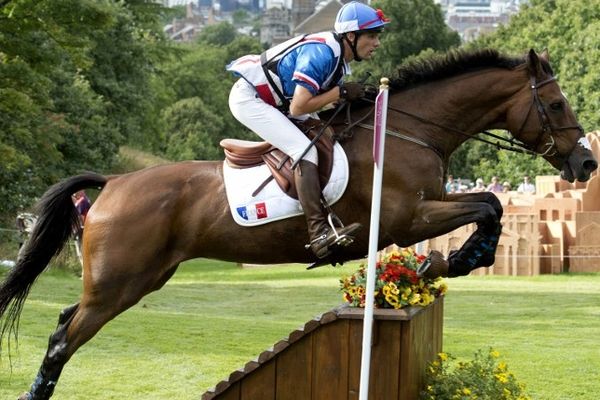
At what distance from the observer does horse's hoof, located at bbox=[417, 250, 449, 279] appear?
7453 mm

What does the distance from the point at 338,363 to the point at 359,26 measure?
211cm

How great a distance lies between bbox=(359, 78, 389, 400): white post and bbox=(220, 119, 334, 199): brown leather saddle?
457 millimetres

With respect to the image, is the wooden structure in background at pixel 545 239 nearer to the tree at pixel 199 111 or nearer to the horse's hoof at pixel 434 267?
the horse's hoof at pixel 434 267

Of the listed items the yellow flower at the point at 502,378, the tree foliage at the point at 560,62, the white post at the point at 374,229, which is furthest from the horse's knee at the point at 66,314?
the tree foliage at the point at 560,62

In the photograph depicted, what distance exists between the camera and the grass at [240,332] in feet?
34.6

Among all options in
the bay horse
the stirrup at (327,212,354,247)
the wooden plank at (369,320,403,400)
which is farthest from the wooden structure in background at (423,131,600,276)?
the stirrup at (327,212,354,247)

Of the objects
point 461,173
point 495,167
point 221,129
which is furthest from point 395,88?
point 221,129

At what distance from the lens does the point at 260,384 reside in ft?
25.4

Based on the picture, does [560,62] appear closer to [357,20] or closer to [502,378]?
[502,378]

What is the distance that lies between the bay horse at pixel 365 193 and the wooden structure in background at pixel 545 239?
15.5 meters

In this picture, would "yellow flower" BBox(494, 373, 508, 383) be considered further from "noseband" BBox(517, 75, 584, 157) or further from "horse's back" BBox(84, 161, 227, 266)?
"horse's back" BBox(84, 161, 227, 266)

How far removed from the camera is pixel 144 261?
7.77m

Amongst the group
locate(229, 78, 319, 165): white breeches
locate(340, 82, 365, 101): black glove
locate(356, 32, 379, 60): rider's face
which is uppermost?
locate(356, 32, 379, 60): rider's face

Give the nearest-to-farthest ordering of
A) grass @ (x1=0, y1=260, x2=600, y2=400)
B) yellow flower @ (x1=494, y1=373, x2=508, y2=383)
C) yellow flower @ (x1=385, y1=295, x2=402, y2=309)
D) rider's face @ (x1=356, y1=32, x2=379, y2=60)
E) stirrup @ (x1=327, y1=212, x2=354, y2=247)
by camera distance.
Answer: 1. stirrup @ (x1=327, y1=212, x2=354, y2=247)
2. rider's face @ (x1=356, y1=32, x2=379, y2=60)
3. yellow flower @ (x1=385, y1=295, x2=402, y2=309)
4. yellow flower @ (x1=494, y1=373, x2=508, y2=383)
5. grass @ (x1=0, y1=260, x2=600, y2=400)
